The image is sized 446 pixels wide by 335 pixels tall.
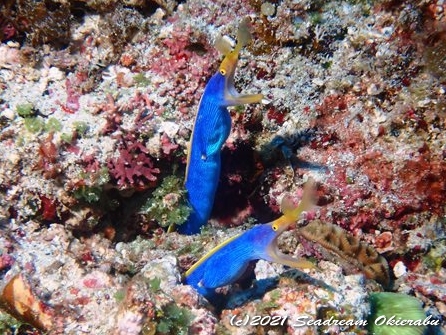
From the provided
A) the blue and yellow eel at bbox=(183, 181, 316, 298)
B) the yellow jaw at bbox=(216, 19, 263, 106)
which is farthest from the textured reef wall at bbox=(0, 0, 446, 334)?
the yellow jaw at bbox=(216, 19, 263, 106)

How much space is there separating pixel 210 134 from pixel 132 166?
0.92 meters

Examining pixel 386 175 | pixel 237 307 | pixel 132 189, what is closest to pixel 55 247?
pixel 132 189

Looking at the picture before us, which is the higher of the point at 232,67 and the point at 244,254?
the point at 232,67

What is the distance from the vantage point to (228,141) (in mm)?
4422

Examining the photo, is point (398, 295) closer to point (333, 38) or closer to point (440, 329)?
point (440, 329)

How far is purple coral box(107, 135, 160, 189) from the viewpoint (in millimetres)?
3871

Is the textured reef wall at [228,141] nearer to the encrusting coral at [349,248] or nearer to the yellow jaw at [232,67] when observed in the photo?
the encrusting coral at [349,248]

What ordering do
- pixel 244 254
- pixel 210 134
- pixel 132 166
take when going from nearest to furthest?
1. pixel 244 254
2. pixel 210 134
3. pixel 132 166

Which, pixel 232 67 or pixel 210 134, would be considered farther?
pixel 210 134

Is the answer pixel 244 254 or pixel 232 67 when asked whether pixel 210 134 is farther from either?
pixel 244 254

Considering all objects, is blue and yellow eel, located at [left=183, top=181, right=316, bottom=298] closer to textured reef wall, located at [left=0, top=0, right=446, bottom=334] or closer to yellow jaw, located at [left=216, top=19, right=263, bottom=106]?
textured reef wall, located at [left=0, top=0, right=446, bottom=334]

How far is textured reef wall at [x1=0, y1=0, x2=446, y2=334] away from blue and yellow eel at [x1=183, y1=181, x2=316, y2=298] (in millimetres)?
215

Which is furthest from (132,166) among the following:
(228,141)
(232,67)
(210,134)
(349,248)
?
(349,248)

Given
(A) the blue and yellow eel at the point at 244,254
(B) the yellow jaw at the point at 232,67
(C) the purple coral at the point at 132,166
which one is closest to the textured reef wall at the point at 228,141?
(C) the purple coral at the point at 132,166
